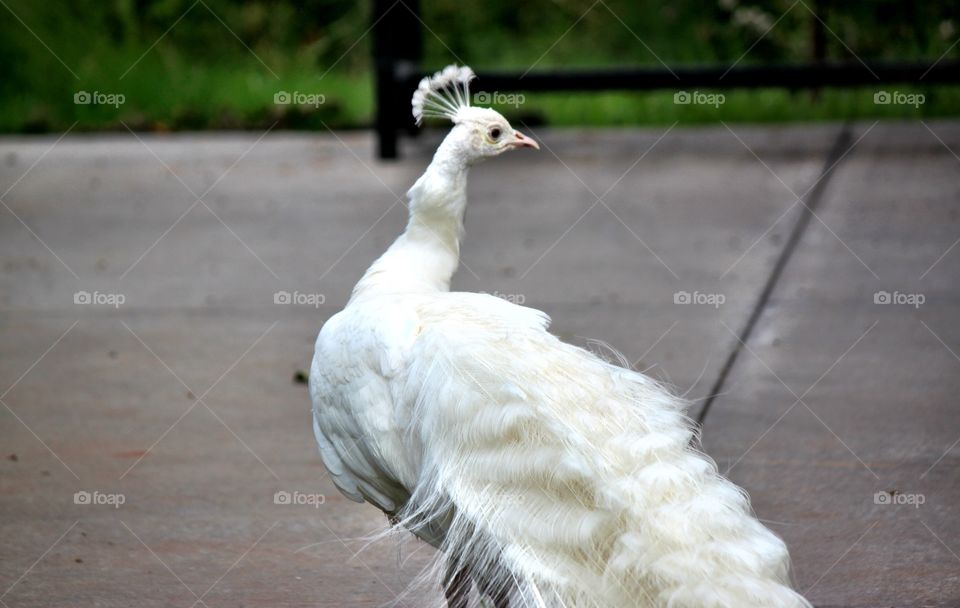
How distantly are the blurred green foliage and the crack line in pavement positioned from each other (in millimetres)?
1994

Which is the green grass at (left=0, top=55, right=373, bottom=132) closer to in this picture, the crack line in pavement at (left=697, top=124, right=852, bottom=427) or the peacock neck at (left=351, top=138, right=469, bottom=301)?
the crack line in pavement at (left=697, top=124, right=852, bottom=427)

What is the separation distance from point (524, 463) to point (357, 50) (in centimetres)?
1552

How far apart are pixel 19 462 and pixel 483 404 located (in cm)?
261

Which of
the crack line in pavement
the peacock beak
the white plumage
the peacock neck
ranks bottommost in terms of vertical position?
the crack line in pavement

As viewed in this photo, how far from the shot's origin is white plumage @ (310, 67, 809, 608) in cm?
288

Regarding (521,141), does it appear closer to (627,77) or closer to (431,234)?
(431,234)

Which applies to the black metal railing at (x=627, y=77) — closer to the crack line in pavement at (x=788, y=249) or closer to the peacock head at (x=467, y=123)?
the crack line in pavement at (x=788, y=249)

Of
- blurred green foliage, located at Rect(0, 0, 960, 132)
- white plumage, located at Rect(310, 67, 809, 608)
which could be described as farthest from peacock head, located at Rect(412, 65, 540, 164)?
blurred green foliage, located at Rect(0, 0, 960, 132)

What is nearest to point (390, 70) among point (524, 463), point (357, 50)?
point (357, 50)

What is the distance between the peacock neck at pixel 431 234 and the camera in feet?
13.3

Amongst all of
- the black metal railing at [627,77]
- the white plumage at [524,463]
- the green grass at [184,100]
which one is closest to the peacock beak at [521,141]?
the white plumage at [524,463]

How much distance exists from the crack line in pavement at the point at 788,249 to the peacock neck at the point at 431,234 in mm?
1004

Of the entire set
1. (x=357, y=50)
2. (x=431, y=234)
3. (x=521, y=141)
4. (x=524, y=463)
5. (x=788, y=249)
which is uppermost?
(x=521, y=141)

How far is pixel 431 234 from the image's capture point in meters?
4.10
